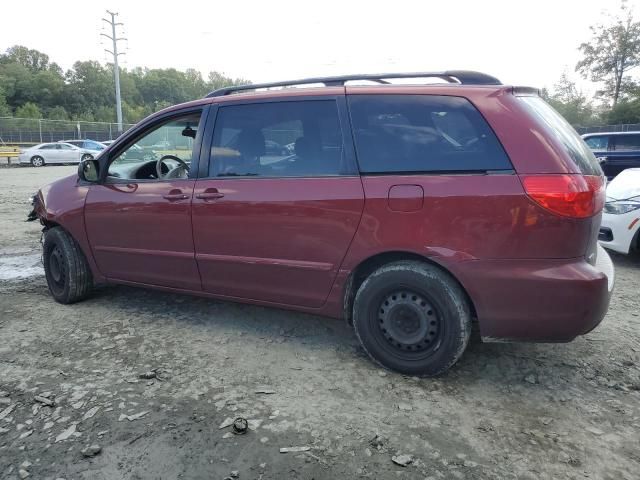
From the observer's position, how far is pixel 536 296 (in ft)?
8.94

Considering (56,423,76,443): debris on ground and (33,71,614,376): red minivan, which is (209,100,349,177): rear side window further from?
(56,423,76,443): debris on ground

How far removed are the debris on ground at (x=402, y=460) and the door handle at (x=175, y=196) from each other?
2290 millimetres

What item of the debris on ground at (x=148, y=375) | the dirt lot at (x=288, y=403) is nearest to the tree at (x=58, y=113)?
the dirt lot at (x=288, y=403)

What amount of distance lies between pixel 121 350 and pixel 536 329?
2.72m

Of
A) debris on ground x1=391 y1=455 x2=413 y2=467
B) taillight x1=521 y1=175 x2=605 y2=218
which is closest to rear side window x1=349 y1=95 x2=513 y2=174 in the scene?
taillight x1=521 y1=175 x2=605 y2=218

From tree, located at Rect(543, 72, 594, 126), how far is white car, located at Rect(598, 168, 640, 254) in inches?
1849

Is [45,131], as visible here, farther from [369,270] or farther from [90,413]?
[369,270]

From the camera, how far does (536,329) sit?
2.79 meters

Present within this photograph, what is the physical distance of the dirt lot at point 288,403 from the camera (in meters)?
2.27

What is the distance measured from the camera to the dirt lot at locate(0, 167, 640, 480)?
227 centimetres

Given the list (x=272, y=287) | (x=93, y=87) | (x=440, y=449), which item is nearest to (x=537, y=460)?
(x=440, y=449)

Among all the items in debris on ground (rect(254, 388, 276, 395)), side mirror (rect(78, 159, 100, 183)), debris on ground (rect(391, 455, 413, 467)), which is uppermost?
side mirror (rect(78, 159, 100, 183))

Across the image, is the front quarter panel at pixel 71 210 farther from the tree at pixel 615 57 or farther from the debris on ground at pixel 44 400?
the tree at pixel 615 57

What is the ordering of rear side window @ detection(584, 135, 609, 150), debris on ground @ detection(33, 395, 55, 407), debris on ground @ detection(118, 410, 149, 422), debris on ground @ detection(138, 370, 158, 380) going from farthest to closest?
rear side window @ detection(584, 135, 609, 150), debris on ground @ detection(138, 370, 158, 380), debris on ground @ detection(33, 395, 55, 407), debris on ground @ detection(118, 410, 149, 422)
